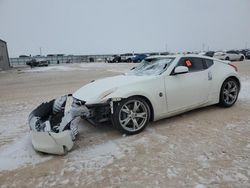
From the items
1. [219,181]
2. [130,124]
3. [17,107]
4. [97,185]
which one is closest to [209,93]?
[130,124]

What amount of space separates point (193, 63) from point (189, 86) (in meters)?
0.62

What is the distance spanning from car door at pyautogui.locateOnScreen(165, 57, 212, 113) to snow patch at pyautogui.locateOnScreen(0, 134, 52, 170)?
2521mm

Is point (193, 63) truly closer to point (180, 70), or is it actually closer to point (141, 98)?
point (180, 70)

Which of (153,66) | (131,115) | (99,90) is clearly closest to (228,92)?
(153,66)

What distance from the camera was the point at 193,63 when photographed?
4.96 meters

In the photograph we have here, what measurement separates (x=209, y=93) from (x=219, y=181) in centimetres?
276

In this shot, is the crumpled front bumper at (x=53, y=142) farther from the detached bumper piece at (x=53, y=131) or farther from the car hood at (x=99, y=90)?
the car hood at (x=99, y=90)

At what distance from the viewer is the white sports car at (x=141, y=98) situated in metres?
3.66

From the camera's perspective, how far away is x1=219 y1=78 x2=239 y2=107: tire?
533 cm

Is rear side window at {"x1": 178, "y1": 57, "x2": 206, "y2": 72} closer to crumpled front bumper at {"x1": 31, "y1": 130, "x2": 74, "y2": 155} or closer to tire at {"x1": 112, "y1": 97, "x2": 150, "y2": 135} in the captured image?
tire at {"x1": 112, "y1": 97, "x2": 150, "y2": 135}

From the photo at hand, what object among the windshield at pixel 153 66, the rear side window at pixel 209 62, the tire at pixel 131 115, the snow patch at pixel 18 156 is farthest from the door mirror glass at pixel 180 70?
the snow patch at pixel 18 156

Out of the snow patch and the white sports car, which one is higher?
the white sports car

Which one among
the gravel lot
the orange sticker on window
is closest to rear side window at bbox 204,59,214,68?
the orange sticker on window

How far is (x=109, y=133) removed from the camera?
4.25 meters
